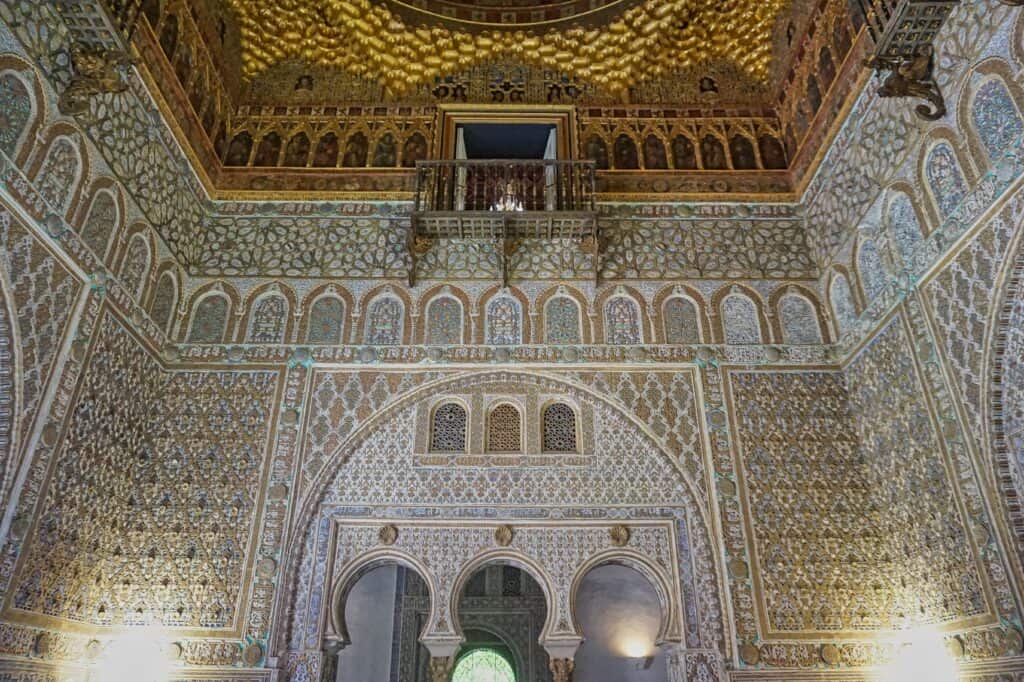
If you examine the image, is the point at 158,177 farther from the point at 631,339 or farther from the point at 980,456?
the point at 980,456

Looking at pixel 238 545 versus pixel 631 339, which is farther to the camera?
pixel 631 339

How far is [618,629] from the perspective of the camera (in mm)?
9219

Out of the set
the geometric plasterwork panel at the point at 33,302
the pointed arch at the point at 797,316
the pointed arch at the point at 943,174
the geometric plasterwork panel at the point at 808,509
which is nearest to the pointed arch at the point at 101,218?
the geometric plasterwork panel at the point at 33,302

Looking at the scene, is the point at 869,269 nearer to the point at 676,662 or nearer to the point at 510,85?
the point at 676,662

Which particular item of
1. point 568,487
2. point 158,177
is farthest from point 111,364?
point 568,487

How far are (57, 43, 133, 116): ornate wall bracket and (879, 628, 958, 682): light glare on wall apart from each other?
7219 millimetres

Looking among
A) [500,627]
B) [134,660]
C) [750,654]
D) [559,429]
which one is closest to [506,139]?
[559,429]

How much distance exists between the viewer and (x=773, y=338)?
6.56m

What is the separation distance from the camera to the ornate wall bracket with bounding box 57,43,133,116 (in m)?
4.55

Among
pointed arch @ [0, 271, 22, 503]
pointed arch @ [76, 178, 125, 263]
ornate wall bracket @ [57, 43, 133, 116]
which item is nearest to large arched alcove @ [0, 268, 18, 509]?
pointed arch @ [0, 271, 22, 503]

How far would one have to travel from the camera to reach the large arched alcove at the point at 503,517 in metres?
5.52

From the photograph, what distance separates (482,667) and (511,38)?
28.5 ft

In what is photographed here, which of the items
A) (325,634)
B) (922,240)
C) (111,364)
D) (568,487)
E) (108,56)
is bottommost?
(325,634)

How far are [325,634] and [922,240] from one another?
228 inches
